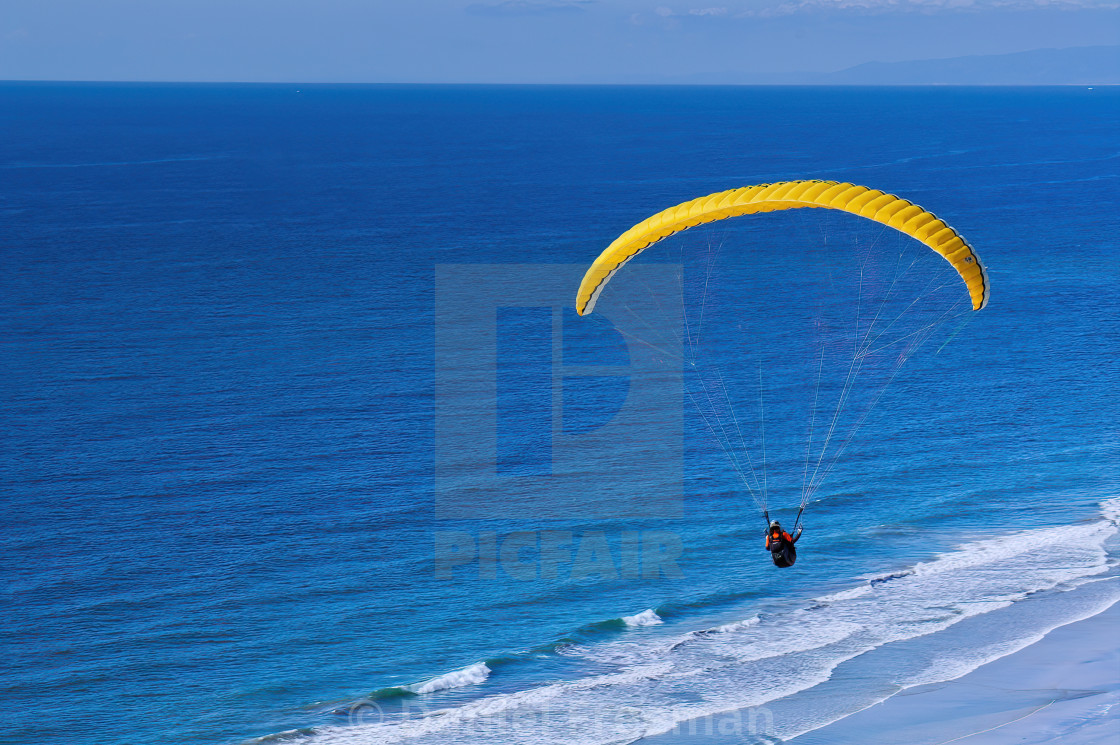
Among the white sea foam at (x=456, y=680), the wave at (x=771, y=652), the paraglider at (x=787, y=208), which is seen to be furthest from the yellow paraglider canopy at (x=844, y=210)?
the white sea foam at (x=456, y=680)

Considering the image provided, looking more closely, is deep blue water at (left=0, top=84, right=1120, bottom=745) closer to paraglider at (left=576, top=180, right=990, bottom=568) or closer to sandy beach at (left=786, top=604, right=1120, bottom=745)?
sandy beach at (left=786, top=604, right=1120, bottom=745)

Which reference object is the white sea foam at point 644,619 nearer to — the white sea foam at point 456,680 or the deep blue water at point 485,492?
the deep blue water at point 485,492

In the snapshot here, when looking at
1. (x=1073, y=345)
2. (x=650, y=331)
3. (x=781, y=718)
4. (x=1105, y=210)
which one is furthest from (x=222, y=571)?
(x=1105, y=210)

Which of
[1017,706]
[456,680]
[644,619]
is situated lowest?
[1017,706]

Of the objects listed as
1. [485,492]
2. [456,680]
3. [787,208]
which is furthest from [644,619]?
[787,208]

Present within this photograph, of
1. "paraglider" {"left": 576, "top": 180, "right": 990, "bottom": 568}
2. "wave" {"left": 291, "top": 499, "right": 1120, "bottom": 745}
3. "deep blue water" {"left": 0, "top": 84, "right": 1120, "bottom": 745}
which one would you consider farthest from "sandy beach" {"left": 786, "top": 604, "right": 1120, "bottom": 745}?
"paraglider" {"left": 576, "top": 180, "right": 990, "bottom": 568}

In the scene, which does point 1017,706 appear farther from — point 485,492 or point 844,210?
point 485,492

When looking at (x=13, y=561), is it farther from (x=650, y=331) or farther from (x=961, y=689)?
(x=650, y=331)
